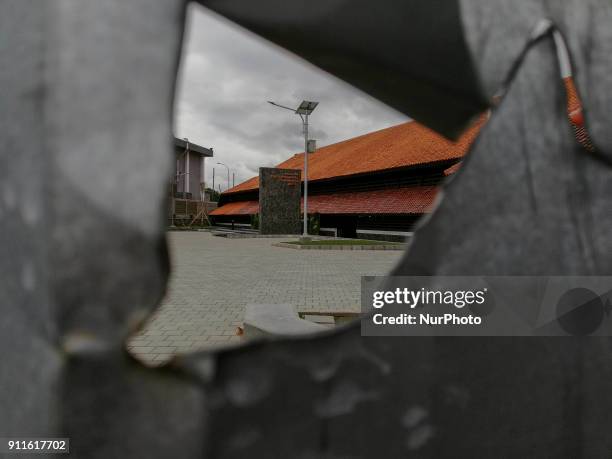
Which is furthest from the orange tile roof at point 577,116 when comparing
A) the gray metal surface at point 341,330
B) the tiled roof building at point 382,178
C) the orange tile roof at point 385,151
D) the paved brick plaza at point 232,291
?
the orange tile roof at point 385,151

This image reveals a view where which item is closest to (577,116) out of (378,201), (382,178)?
(378,201)

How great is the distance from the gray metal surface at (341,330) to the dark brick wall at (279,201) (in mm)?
19215

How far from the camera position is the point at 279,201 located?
20.7m

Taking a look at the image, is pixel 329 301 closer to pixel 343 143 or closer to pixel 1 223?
pixel 1 223

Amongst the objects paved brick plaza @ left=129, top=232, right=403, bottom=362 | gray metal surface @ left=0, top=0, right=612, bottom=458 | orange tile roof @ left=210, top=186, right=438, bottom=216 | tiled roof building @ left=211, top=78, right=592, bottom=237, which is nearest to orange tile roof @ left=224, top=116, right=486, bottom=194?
tiled roof building @ left=211, top=78, right=592, bottom=237

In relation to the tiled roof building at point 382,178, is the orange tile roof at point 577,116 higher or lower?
lower

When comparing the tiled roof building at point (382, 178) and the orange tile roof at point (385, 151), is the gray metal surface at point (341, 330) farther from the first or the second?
the orange tile roof at point (385, 151)

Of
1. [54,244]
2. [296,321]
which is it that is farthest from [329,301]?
[54,244]

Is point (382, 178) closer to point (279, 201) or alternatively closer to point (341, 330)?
point (279, 201)

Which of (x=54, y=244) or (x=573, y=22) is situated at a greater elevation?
(x=573, y=22)

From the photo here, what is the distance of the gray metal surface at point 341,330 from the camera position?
32.2 inches

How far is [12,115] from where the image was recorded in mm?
884

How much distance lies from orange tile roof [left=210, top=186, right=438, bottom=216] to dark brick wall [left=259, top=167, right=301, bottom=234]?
1.17 meters

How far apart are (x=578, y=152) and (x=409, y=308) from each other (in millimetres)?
723
